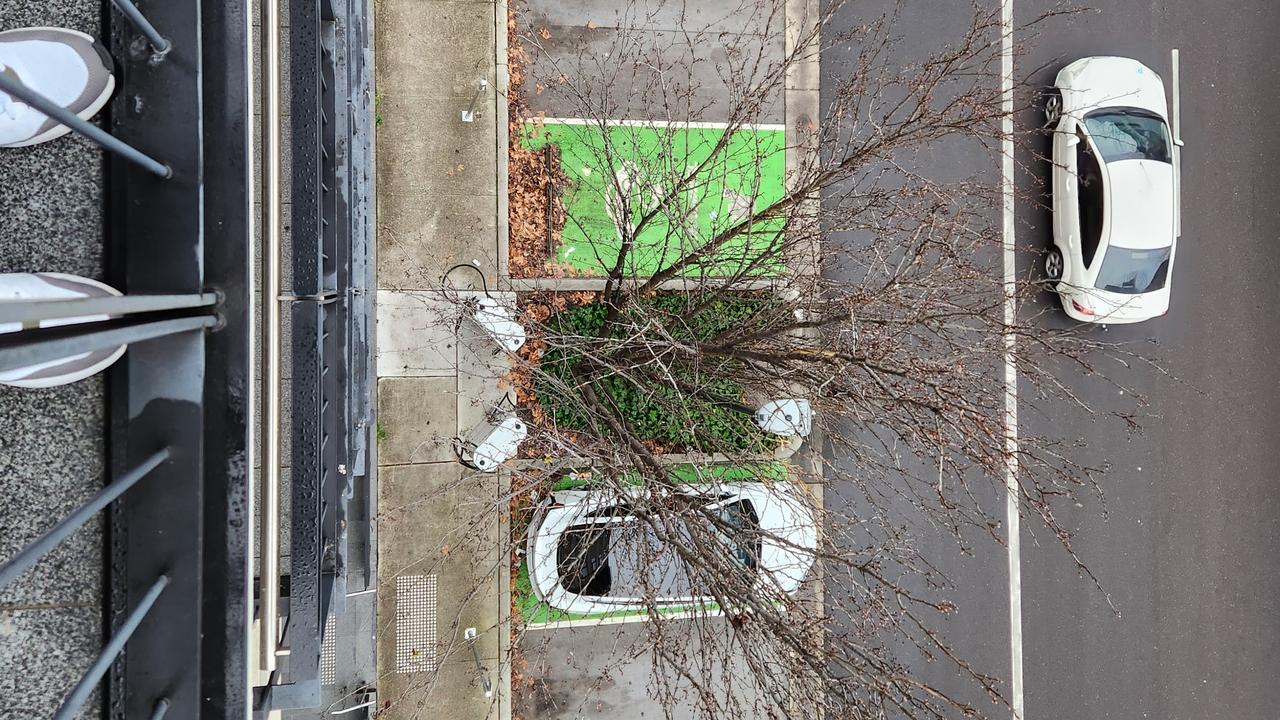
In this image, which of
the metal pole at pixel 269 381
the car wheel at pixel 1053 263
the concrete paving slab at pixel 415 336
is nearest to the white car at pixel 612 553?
the concrete paving slab at pixel 415 336

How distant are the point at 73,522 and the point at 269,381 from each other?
94 centimetres

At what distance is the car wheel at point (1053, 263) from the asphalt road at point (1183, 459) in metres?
0.19

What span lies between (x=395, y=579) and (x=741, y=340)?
4864 mm

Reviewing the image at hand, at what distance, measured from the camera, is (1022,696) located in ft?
27.6

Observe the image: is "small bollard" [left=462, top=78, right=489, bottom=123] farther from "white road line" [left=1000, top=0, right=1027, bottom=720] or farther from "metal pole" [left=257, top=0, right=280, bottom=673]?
"white road line" [left=1000, top=0, right=1027, bottom=720]

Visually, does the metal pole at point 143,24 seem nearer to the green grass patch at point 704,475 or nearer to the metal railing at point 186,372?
the metal railing at point 186,372

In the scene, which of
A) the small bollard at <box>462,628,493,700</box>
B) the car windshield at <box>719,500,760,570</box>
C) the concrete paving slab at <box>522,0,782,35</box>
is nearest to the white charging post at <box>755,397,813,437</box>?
the car windshield at <box>719,500,760,570</box>

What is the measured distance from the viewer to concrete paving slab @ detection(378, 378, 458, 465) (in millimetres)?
7582

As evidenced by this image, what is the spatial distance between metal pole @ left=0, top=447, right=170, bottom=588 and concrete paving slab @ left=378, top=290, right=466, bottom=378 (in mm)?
5314

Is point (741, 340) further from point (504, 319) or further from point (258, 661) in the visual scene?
point (258, 661)

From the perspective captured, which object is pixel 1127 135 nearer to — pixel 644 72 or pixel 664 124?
pixel 664 124

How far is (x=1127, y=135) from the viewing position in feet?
26.6

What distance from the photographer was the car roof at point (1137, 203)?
26.3ft

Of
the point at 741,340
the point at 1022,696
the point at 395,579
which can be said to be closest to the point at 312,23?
the point at 741,340
